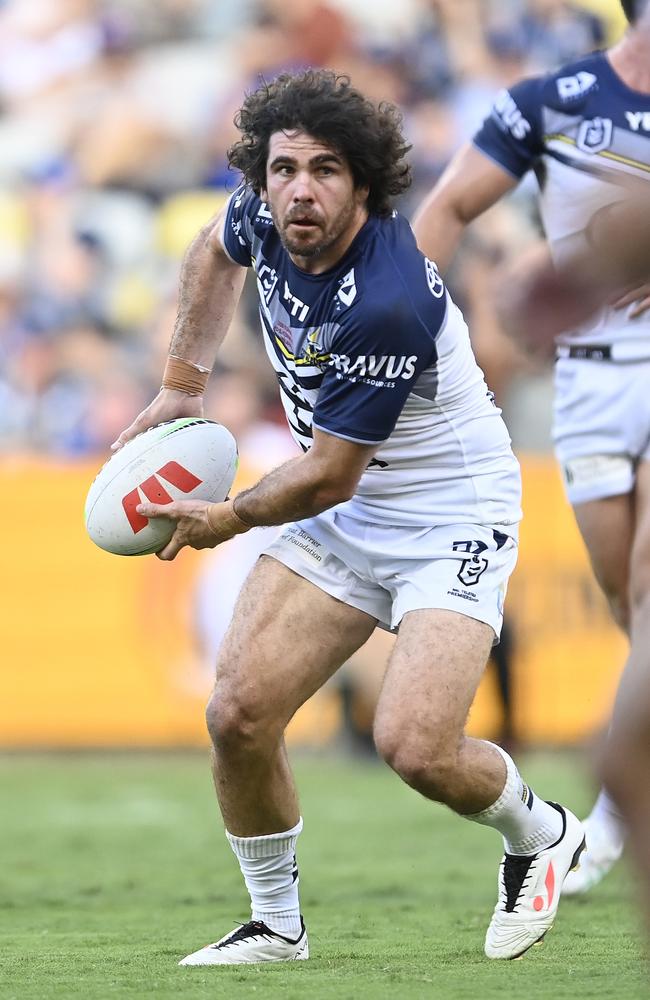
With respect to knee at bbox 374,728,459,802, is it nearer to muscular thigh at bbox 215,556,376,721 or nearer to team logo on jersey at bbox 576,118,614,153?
muscular thigh at bbox 215,556,376,721

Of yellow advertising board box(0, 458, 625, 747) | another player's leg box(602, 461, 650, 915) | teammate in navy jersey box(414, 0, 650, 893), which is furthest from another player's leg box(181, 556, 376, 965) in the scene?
yellow advertising board box(0, 458, 625, 747)

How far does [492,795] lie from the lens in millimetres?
4672

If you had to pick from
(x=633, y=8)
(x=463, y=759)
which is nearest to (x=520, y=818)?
(x=463, y=759)

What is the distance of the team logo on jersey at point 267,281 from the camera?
4719 mm

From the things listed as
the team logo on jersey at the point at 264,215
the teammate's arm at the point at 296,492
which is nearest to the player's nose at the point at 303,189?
the team logo on jersey at the point at 264,215

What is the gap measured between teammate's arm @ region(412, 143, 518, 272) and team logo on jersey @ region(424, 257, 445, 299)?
1060 mm

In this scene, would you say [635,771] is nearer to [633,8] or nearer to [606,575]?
[606,575]

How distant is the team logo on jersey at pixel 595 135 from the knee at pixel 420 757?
7.35 ft

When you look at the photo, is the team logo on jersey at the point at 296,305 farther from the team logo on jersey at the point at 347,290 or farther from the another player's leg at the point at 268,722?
the another player's leg at the point at 268,722

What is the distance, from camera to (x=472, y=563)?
4766mm

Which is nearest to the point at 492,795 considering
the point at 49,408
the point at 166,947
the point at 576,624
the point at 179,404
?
the point at 166,947

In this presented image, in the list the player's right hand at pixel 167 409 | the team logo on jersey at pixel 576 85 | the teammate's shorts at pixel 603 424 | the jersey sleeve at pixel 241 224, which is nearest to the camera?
the jersey sleeve at pixel 241 224

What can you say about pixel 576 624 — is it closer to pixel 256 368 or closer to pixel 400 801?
pixel 400 801

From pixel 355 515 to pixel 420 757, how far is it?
0.82 m
